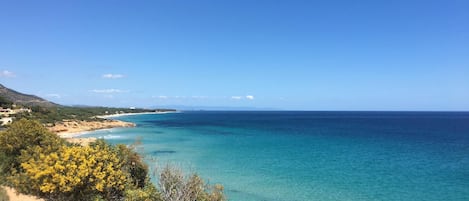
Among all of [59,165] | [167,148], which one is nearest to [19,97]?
[167,148]

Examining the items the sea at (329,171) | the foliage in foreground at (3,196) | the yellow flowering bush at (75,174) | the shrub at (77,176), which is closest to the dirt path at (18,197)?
the foliage in foreground at (3,196)

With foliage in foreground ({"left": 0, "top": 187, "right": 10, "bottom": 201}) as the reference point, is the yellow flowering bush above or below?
above

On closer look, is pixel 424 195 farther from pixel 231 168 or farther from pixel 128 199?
pixel 128 199

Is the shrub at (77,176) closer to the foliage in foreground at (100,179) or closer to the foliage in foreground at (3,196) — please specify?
the foliage in foreground at (100,179)

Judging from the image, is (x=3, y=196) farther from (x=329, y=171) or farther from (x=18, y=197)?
(x=329, y=171)

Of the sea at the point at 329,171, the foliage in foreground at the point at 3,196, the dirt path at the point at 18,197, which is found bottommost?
the sea at the point at 329,171

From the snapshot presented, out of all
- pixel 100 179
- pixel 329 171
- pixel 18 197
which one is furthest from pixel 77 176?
pixel 329 171

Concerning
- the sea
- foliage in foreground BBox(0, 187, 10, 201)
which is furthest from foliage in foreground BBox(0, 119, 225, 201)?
the sea

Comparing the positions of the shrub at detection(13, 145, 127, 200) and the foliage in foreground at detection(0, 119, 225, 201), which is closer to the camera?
the shrub at detection(13, 145, 127, 200)

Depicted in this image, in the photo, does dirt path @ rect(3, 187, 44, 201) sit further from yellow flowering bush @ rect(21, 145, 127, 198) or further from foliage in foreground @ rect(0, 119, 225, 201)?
yellow flowering bush @ rect(21, 145, 127, 198)

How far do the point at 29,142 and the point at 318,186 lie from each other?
2213 cm

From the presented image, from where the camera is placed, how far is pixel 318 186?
89.5 feet

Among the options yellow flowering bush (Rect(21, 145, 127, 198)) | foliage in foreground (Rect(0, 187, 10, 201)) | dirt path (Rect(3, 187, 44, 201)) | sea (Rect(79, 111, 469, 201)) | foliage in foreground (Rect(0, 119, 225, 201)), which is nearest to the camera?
yellow flowering bush (Rect(21, 145, 127, 198))

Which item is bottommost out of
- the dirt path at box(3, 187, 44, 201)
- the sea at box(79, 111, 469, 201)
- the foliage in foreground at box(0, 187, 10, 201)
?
the sea at box(79, 111, 469, 201)
